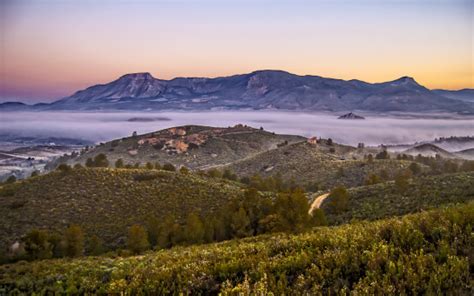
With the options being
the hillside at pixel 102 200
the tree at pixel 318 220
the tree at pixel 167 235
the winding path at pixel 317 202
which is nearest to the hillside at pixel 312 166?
the winding path at pixel 317 202

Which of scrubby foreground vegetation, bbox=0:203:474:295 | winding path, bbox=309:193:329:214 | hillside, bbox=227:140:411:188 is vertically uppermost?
scrubby foreground vegetation, bbox=0:203:474:295

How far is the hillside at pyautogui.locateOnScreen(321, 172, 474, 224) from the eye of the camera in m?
40.4

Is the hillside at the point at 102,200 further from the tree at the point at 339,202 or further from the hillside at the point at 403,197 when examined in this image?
the hillside at the point at 403,197

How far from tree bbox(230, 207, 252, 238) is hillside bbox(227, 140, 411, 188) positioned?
182ft

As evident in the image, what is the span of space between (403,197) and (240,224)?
72.1 feet

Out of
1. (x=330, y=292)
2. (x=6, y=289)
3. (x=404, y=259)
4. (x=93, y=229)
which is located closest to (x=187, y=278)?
(x=330, y=292)

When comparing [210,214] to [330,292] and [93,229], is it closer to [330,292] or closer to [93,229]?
[93,229]

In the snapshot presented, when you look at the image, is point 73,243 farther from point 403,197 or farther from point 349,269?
point 403,197

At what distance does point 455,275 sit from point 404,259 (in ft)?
4.25

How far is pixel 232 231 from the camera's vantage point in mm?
44688

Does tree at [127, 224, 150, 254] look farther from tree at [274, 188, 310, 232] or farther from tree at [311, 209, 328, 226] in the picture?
tree at [311, 209, 328, 226]

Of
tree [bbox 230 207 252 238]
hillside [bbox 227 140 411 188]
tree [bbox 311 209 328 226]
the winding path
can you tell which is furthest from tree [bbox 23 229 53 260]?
hillside [bbox 227 140 411 188]

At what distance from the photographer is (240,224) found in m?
44.5

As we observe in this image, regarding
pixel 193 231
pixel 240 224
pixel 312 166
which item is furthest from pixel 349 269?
pixel 312 166
